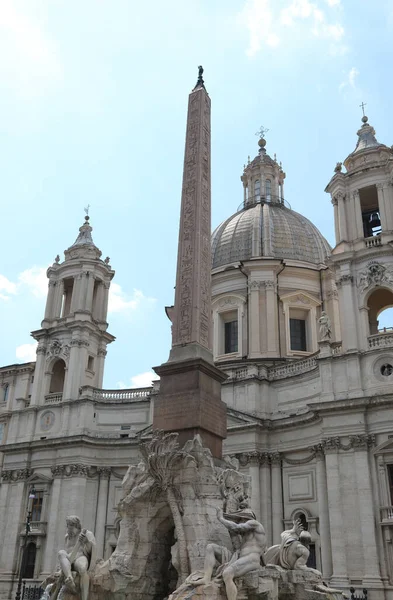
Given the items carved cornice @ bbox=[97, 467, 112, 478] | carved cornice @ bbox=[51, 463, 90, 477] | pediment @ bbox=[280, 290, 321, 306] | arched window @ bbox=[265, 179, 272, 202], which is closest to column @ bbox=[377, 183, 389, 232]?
pediment @ bbox=[280, 290, 321, 306]

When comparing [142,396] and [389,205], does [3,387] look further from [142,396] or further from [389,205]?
[389,205]

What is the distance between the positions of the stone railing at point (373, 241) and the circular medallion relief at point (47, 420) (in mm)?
21406

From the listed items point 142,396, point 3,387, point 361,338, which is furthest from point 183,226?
point 3,387

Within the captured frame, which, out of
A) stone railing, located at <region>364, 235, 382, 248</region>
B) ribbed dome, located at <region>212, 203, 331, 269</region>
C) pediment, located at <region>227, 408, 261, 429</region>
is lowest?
pediment, located at <region>227, 408, 261, 429</region>

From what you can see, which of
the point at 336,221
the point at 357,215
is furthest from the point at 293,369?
the point at 357,215

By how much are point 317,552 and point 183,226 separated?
18.4 meters

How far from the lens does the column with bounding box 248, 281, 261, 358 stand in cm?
3759

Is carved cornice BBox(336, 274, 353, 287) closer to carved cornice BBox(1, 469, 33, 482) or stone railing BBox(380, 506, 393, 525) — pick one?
stone railing BBox(380, 506, 393, 525)

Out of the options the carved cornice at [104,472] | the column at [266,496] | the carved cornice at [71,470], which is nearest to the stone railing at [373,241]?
the column at [266,496]

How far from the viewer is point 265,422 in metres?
32.3

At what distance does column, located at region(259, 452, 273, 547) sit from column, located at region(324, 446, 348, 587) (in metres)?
3.97

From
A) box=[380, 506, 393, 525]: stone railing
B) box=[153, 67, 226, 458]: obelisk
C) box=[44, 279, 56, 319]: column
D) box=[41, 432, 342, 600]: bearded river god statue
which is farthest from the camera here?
box=[44, 279, 56, 319]: column

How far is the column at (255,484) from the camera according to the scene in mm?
30500

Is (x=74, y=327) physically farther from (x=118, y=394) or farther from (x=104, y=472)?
(x=104, y=472)
